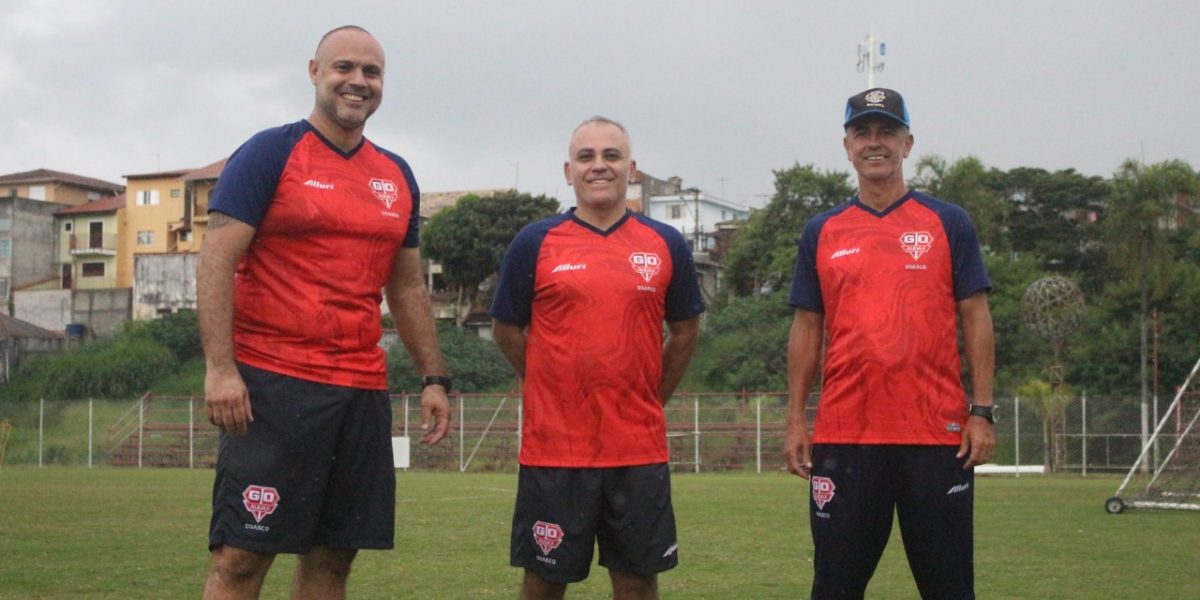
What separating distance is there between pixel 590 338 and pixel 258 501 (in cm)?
135

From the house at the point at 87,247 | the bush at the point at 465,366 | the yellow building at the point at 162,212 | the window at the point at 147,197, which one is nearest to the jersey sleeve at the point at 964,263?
the bush at the point at 465,366

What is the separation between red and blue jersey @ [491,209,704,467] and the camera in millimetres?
5512

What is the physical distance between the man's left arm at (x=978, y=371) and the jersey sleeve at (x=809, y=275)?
55 centimetres

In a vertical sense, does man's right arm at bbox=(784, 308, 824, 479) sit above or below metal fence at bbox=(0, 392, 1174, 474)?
above

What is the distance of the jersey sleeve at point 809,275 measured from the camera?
18.4ft

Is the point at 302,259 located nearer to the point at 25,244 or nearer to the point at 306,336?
the point at 306,336

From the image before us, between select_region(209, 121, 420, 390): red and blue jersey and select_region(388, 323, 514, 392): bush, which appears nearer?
select_region(209, 121, 420, 390): red and blue jersey

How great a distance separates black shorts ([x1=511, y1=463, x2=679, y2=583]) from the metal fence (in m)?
25.8

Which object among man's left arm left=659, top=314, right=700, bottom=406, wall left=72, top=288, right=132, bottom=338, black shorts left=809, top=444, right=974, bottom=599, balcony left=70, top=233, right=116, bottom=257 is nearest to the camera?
black shorts left=809, top=444, right=974, bottom=599

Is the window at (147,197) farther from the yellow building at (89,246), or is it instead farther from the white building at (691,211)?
the white building at (691,211)

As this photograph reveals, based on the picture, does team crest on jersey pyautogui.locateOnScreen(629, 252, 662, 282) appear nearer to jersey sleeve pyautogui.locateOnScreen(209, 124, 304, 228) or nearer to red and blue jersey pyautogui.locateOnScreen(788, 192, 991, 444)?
red and blue jersey pyautogui.locateOnScreen(788, 192, 991, 444)

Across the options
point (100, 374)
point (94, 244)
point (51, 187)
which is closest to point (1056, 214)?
point (100, 374)

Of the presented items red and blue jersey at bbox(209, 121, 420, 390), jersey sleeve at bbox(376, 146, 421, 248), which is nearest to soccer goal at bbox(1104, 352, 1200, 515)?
jersey sleeve at bbox(376, 146, 421, 248)

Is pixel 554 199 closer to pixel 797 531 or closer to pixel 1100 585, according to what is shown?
pixel 797 531
